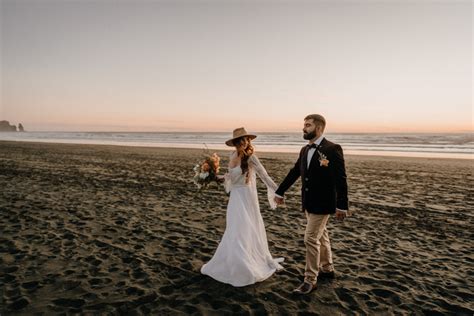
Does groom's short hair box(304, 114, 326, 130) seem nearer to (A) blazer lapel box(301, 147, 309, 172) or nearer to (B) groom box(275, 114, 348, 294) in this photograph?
(B) groom box(275, 114, 348, 294)

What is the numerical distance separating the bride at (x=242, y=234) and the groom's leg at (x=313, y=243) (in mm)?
712

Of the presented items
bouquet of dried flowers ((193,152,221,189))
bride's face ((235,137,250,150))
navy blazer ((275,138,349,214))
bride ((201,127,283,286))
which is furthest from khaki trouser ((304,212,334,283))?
bouquet of dried flowers ((193,152,221,189))

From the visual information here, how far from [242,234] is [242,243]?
0.48 feet

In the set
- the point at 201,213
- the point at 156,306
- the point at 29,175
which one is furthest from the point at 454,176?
the point at 29,175

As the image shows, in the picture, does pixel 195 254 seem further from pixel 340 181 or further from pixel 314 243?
pixel 340 181

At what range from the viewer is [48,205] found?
9.04 metres

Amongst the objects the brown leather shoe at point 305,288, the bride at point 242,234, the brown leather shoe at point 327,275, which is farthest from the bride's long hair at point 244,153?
the brown leather shoe at point 327,275

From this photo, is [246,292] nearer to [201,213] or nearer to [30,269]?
[30,269]

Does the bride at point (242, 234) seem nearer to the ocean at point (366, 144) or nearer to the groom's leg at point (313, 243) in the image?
the groom's leg at point (313, 243)

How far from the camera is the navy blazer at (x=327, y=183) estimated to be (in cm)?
438

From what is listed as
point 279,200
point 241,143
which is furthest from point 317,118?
point 279,200

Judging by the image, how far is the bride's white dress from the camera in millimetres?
4691

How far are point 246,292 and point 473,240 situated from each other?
5.93 meters

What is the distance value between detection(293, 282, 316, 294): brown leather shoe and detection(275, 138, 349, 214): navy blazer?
1.15m
